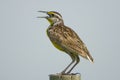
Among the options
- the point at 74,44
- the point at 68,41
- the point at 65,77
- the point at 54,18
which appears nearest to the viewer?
the point at 65,77

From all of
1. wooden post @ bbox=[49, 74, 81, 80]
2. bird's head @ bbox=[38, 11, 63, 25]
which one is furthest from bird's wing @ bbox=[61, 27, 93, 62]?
wooden post @ bbox=[49, 74, 81, 80]

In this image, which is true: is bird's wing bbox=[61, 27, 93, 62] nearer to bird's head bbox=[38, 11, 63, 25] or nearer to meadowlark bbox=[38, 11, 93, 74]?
meadowlark bbox=[38, 11, 93, 74]

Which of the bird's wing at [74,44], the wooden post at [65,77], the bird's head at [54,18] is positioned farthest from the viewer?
the bird's head at [54,18]

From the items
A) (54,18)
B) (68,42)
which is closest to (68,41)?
(68,42)

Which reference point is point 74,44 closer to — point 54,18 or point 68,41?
point 68,41

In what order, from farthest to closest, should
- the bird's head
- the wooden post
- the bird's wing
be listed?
the bird's head < the bird's wing < the wooden post

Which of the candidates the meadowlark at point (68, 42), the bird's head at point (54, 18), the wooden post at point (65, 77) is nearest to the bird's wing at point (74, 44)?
the meadowlark at point (68, 42)

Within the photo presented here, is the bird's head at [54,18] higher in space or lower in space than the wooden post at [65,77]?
higher

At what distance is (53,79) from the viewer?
1049cm

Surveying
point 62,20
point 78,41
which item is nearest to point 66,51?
point 78,41

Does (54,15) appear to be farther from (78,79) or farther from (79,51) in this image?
(78,79)

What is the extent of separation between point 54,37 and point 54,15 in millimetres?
1637

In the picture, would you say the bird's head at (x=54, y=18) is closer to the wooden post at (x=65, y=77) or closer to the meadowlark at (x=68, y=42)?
the meadowlark at (x=68, y=42)

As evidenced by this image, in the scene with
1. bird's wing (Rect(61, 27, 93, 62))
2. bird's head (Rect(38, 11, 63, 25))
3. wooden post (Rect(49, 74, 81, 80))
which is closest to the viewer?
wooden post (Rect(49, 74, 81, 80))
